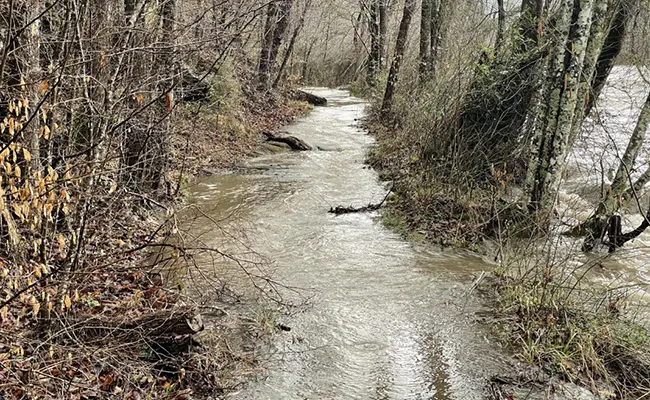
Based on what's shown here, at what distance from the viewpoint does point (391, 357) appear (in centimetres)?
479

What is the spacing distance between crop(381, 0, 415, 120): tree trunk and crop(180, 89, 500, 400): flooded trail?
620cm

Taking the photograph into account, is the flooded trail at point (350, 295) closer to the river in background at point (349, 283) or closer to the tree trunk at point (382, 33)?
the river in background at point (349, 283)

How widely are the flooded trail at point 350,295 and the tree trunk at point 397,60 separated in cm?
620

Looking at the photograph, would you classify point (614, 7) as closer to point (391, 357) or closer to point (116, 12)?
point (391, 357)

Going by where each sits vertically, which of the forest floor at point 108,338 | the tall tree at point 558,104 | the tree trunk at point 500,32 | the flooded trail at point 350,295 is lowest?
the flooded trail at point 350,295

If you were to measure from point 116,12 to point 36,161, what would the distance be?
2003mm

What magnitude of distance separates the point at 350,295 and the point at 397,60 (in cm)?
1172

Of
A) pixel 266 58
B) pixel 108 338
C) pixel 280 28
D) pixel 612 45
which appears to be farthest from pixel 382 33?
pixel 108 338

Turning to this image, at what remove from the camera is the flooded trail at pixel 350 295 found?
175 inches

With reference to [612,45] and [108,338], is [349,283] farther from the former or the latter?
[612,45]

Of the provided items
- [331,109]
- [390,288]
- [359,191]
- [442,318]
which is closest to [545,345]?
[442,318]


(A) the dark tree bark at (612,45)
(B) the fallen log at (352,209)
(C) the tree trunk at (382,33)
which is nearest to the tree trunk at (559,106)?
(A) the dark tree bark at (612,45)

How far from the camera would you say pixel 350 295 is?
19.6 feet

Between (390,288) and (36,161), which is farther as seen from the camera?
(390,288)
